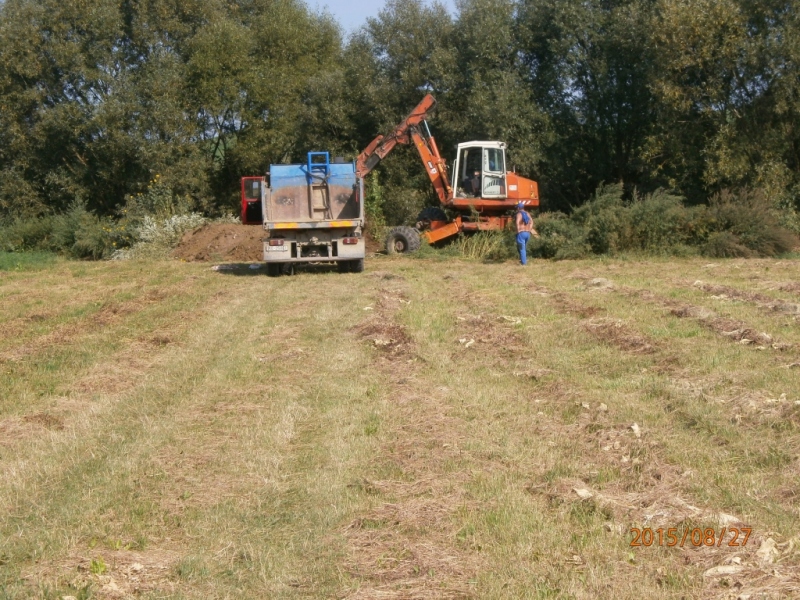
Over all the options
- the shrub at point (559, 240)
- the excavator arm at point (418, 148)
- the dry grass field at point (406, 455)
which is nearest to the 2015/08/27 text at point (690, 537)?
the dry grass field at point (406, 455)

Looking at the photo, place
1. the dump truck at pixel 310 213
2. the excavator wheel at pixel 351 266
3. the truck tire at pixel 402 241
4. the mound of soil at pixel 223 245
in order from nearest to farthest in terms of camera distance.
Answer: the dump truck at pixel 310 213, the excavator wheel at pixel 351 266, the truck tire at pixel 402 241, the mound of soil at pixel 223 245

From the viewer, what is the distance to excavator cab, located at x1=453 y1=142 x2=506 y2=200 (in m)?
23.7

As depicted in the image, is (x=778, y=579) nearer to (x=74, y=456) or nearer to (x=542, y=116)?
(x=74, y=456)

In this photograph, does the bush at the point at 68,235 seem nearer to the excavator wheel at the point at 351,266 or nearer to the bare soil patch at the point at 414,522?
the excavator wheel at the point at 351,266

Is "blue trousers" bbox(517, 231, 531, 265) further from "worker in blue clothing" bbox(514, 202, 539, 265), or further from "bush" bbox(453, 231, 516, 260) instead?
"bush" bbox(453, 231, 516, 260)

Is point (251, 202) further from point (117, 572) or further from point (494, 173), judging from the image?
point (117, 572)

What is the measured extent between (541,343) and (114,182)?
28267 millimetres

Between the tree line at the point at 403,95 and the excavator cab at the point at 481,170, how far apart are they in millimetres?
4947

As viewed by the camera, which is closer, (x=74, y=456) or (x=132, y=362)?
(x=74, y=456)

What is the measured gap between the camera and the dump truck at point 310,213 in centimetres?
1902

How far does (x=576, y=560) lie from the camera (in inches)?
179

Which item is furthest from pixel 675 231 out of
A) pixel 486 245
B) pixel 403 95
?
pixel 403 95

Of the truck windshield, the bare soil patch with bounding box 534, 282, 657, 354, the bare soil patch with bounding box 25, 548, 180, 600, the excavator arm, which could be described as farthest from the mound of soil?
the bare soil patch with bounding box 25, 548, 180, 600

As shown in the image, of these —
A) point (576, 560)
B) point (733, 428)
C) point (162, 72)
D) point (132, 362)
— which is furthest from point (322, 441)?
point (162, 72)
